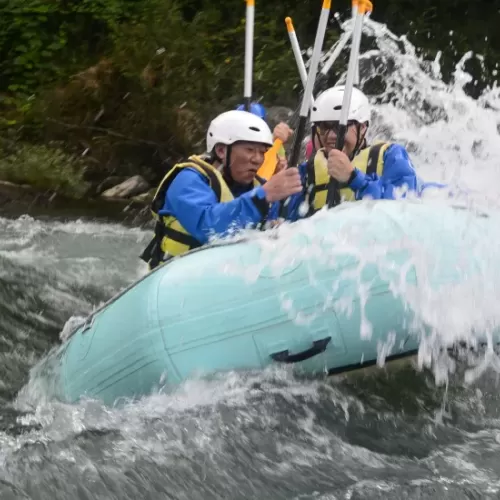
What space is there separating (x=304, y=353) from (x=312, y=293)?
242 mm

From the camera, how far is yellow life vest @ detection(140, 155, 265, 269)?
3.84 meters

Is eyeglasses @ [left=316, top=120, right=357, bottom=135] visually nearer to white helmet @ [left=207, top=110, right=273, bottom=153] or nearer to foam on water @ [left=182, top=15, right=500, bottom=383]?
white helmet @ [left=207, top=110, right=273, bottom=153]

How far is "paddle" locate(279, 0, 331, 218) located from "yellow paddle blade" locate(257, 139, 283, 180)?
8.8 inches

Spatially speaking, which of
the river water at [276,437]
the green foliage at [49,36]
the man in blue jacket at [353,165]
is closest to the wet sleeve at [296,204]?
the man in blue jacket at [353,165]

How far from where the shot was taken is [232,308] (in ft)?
10.6

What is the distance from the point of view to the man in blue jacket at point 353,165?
3961mm

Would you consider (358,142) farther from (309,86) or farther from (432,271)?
(432,271)

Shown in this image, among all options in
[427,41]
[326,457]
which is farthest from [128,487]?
[427,41]

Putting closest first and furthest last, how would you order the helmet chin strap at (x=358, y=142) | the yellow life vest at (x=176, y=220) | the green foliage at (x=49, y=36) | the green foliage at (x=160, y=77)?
the yellow life vest at (x=176, y=220), the helmet chin strap at (x=358, y=142), the green foliage at (x=160, y=77), the green foliage at (x=49, y=36)

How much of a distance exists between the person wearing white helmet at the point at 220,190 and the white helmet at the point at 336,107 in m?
0.52

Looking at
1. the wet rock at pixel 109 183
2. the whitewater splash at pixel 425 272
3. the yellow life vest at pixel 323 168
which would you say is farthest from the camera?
the wet rock at pixel 109 183

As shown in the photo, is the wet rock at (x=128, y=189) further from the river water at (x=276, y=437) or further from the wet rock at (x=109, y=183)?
the river water at (x=276, y=437)

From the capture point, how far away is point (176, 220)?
388cm

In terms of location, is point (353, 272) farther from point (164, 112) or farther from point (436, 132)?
point (164, 112)
